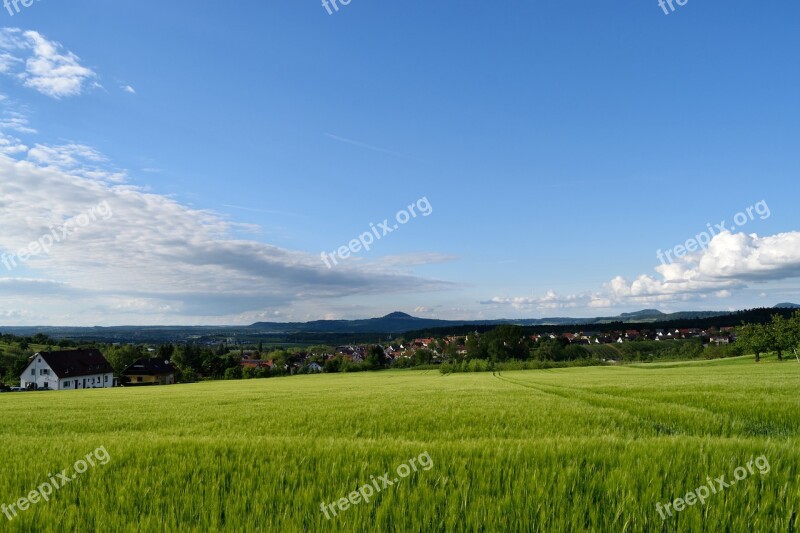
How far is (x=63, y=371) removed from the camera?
7838 cm

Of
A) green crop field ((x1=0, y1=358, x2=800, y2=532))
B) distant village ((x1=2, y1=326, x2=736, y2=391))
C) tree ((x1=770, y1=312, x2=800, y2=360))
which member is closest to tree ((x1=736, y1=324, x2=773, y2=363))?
tree ((x1=770, y1=312, x2=800, y2=360))

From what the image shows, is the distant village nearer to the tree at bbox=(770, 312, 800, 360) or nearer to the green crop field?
the tree at bbox=(770, 312, 800, 360)

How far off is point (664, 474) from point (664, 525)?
93 cm

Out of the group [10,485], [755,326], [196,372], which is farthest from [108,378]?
[755,326]

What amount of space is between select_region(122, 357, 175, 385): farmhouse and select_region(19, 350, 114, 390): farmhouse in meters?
8.00

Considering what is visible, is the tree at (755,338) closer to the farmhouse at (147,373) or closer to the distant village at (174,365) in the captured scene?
the distant village at (174,365)

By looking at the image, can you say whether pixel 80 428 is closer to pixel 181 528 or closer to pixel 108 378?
pixel 181 528

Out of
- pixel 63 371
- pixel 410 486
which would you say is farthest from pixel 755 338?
pixel 63 371

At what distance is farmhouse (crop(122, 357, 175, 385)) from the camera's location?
94.8 metres

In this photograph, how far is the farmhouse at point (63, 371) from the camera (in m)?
77.1

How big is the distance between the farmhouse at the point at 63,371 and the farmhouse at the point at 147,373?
8.00 metres

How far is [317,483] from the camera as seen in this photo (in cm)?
430

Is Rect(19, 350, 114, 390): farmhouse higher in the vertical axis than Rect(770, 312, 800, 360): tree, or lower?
lower

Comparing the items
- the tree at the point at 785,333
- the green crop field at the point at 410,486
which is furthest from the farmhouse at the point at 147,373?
the tree at the point at 785,333
